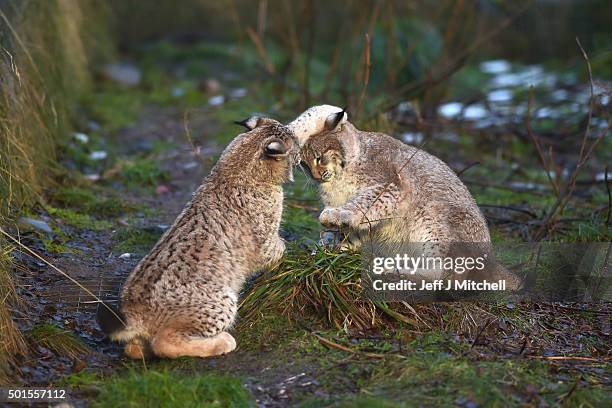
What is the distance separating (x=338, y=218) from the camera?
6.19 metres

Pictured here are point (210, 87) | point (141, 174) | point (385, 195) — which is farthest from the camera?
point (210, 87)

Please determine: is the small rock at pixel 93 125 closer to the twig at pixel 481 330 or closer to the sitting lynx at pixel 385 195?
the sitting lynx at pixel 385 195

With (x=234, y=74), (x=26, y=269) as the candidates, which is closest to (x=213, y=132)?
(x=234, y=74)

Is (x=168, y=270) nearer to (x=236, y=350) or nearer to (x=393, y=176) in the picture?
(x=236, y=350)

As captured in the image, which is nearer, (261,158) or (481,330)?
(481,330)

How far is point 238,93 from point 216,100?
60 cm

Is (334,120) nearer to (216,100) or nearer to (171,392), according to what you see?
(171,392)

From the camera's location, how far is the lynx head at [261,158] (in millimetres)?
6230

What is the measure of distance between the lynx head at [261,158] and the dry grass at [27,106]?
1.57 meters

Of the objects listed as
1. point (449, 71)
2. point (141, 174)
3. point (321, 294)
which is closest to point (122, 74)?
point (141, 174)

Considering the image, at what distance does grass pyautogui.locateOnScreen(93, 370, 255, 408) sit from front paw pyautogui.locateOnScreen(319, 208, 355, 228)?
161 centimetres

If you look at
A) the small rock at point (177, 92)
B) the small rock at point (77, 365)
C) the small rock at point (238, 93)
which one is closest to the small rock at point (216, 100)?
the small rock at point (238, 93)

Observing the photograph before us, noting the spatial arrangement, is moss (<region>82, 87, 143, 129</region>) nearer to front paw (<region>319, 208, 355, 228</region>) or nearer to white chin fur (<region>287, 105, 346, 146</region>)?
white chin fur (<region>287, 105, 346, 146</region>)

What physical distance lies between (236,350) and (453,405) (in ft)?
4.97
